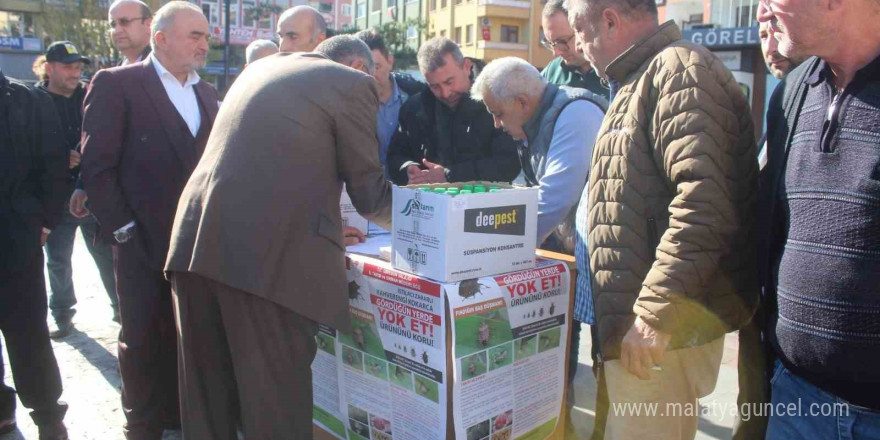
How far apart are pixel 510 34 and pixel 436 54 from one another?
38930 millimetres

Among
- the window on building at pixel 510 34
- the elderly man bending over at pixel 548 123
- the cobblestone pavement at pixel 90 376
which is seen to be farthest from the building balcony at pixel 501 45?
the elderly man bending over at pixel 548 123

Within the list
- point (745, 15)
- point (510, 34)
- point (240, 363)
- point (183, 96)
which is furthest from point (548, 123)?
point (510, 34)

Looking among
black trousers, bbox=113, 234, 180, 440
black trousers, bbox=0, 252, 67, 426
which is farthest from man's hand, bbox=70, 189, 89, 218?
black trousers, bbox=113, 234, 180, 440

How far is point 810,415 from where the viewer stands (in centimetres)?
164

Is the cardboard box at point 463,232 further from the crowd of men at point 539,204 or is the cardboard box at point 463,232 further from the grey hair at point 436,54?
the grey hair at point 436,54

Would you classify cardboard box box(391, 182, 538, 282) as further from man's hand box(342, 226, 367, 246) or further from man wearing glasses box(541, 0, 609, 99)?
man wearing glasses box(541, 0, 609, 99)

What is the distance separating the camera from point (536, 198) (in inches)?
95.7

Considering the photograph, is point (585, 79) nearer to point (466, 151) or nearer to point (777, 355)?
point (466, 151)

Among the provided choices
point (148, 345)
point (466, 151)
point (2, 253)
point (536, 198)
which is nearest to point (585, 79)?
point (466, 151)

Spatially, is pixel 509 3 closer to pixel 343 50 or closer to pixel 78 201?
pixel 78 201

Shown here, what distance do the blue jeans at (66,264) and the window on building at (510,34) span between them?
124 ft

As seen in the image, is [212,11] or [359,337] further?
[212,11]

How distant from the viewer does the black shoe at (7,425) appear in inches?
132

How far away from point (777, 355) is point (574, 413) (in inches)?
78.6
